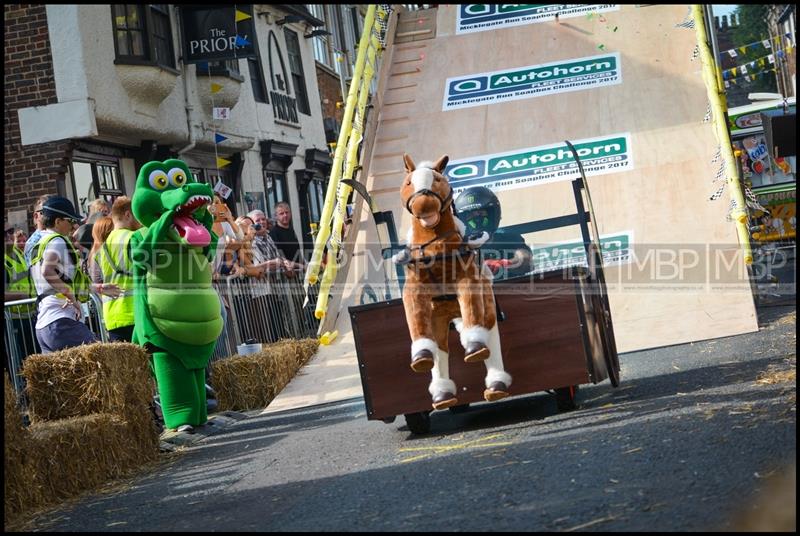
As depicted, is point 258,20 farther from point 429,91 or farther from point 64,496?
point 64,496

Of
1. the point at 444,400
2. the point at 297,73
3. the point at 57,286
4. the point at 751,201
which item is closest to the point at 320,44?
the point at 297,73

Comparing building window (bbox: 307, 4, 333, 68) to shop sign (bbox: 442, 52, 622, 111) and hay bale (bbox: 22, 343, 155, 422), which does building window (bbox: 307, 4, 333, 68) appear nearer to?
shop sign (bbox: 442, 52, 622, 111)

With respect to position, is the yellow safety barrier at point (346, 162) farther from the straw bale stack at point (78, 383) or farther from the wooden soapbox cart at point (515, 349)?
the wooden soapbox cart at point (515, 349)

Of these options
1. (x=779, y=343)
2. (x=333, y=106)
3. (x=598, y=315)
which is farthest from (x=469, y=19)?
(x=333, y=106)

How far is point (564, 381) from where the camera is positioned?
298 inches

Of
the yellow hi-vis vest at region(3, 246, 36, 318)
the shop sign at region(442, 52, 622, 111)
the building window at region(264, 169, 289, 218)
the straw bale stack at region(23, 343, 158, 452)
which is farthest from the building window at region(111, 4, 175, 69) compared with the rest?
the straw bale stack at region(23, 343, 158, 452)

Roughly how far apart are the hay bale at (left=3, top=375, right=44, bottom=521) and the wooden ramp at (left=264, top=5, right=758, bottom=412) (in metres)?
4.36

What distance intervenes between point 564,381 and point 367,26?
9445 millimetres

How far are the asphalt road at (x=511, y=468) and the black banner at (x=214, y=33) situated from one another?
10.8 meters

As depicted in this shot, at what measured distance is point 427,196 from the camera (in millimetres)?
7195

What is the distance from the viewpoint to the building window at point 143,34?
58.1 ft

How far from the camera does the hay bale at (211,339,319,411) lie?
11.2m

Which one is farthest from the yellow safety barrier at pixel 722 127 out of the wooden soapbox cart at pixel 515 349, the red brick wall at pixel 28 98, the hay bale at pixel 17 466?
the red brick wall at pixel 28 98

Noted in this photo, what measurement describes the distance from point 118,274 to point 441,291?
338cm
